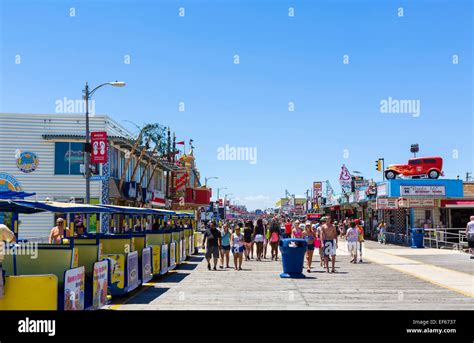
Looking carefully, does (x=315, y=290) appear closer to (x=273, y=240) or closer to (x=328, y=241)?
(x=328, y=241)

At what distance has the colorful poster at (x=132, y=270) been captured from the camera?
43.9 ft

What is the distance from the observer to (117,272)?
1312 centimetres

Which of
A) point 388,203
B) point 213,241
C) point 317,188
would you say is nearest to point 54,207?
point 213,241

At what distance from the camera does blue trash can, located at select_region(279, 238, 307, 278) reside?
1728cm

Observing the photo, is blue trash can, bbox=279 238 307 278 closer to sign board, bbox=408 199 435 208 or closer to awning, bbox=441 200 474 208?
sign board, bbox=408 199 435 208

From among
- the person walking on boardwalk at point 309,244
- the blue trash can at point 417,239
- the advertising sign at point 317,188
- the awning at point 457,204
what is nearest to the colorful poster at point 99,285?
the person walking on boardwalk at point 309,244

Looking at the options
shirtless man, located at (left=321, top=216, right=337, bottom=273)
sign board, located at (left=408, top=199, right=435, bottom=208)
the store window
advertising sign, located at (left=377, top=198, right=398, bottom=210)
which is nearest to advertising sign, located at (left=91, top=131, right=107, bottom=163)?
the store window

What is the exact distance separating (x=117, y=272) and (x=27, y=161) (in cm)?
2383

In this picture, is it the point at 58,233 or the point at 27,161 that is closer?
the point at 58,233

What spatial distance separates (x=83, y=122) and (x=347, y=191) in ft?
103
